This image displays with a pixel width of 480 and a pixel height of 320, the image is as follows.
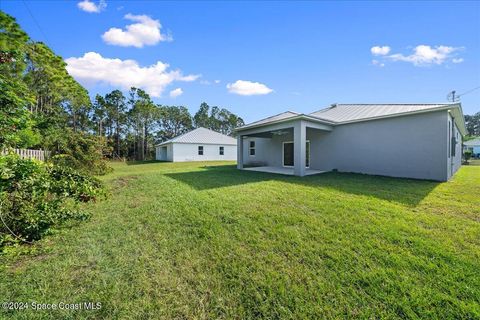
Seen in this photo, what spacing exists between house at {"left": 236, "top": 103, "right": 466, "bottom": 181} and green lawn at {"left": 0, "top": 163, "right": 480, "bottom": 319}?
15.0ft

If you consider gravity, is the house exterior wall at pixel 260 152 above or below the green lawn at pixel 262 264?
above

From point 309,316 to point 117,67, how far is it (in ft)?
58.7

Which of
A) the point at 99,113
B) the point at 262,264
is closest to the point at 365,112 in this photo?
the point at 262,264

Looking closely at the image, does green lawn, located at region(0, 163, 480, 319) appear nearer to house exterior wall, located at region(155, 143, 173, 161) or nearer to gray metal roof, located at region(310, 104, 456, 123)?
gray metal roof, located at region(310, 104, 456, 123)

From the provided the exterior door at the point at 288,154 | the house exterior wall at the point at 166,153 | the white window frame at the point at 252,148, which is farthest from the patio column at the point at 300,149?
the house exterior wall at the point at 166,153

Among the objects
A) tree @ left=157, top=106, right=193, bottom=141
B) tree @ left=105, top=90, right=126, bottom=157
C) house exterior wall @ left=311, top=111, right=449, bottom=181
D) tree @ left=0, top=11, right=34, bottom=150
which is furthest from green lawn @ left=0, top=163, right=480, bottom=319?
tree @ left=157, top=106, right=193, bottom=141

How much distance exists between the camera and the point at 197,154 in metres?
25.9

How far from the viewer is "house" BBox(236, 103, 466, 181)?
812 cm

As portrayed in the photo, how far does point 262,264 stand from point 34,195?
11.9 feet

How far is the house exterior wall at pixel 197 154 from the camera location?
24.6 m

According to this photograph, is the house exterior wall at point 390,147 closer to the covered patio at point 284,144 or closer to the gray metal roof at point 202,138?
the covered patio at point 284,144

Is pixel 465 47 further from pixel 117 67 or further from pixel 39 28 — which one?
pixel 117 67

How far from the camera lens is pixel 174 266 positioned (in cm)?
277

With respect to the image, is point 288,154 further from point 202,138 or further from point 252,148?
point 202,138
